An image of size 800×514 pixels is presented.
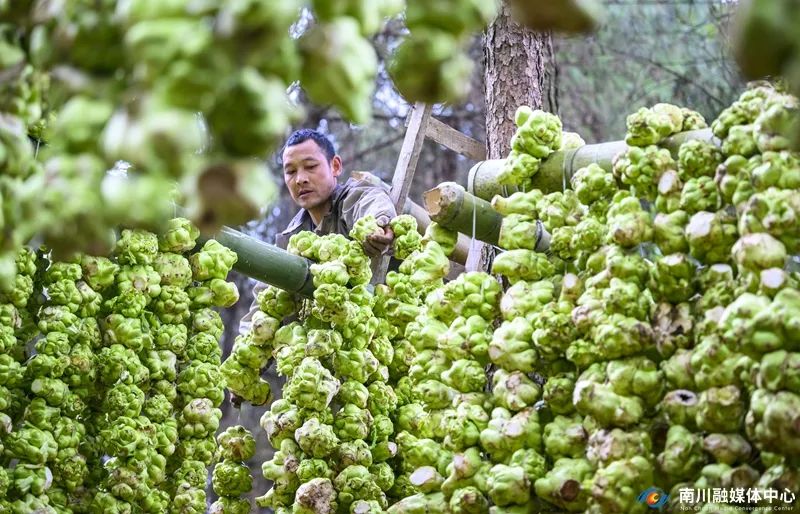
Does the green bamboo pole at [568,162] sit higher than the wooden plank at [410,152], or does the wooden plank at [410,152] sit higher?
the wooden plank at [410,152]

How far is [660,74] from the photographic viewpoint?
8.20 m

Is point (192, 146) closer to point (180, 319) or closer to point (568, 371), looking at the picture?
point (568, 371)

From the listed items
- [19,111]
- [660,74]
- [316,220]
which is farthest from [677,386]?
[660,74]

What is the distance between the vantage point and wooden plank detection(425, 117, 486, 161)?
4020 mm

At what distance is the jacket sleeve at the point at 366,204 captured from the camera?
375 centimetres

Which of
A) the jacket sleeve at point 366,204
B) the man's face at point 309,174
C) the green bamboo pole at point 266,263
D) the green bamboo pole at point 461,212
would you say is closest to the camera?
the green bamboo pole at point 461,212

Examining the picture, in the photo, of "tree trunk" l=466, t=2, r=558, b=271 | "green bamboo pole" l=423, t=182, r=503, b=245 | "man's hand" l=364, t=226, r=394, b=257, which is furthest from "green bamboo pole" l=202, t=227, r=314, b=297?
"tree trunk" l=466, t=2, r=558, b=271

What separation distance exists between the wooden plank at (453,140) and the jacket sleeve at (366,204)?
31 centimetres

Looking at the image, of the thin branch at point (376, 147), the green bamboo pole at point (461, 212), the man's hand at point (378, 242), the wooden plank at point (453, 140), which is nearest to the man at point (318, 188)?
the wooden plank at point (453, 140)

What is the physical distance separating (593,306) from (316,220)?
8.07 ft

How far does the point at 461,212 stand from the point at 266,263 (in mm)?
927

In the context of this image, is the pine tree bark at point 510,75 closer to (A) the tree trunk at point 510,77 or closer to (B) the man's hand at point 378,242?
(A) the tree trunk at point 510,77

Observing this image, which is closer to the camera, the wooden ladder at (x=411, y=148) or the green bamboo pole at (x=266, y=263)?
the green bamboo pole at (x=266, y=263)

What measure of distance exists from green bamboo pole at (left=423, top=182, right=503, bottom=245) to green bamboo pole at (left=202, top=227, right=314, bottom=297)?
77 centimetres
